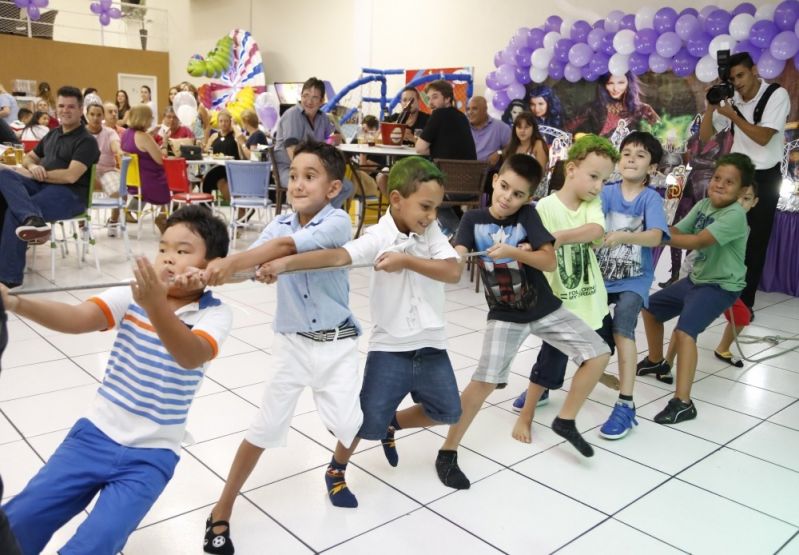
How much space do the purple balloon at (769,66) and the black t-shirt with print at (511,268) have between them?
444 cm

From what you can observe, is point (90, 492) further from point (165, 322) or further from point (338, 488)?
point (338, 488)

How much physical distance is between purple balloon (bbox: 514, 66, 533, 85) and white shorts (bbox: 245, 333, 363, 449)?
6.53 m

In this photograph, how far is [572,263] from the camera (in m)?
2.62

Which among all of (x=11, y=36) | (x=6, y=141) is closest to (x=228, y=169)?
(x=6, y=141)

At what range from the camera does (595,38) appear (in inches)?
269

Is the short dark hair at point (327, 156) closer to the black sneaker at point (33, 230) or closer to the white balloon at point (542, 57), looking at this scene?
the black sneaker at point (33, 230)

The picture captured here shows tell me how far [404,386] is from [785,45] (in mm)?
5123

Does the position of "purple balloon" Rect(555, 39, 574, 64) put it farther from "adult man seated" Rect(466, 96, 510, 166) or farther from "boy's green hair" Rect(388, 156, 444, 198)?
"boy's green hair" Rect(388, 156, 444, 198)

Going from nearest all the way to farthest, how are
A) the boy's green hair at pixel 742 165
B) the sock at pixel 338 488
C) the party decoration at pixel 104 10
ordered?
the sock at pixel 338 488 → the boy's green hair at pixel 742 165 → the party decoration at pixel 104 10

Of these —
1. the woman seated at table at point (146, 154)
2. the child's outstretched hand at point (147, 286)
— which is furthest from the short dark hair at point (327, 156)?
the woman seated at table at point (146, 154)

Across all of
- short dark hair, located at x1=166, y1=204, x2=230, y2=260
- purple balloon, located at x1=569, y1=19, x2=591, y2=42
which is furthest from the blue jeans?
purple balloon, located at x1=569, y1=19, x2=591, y2=42

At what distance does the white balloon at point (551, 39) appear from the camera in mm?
7258

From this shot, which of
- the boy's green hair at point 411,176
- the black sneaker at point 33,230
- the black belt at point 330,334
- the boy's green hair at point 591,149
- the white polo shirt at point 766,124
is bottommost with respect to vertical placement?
the black sneaker at point 33,230

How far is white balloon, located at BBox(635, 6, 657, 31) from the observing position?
6.40 metres
